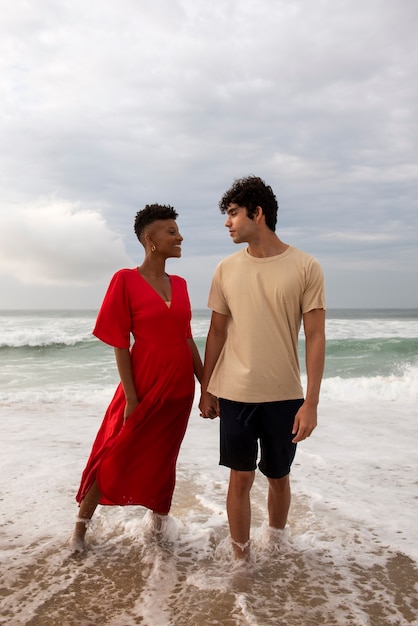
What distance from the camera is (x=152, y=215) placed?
10.3 feet

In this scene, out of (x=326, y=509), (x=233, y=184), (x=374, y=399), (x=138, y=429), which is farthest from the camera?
(x=374, y=399)

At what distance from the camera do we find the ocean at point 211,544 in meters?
2.60

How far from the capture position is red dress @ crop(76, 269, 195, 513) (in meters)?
3.00

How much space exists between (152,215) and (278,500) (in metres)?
1.72

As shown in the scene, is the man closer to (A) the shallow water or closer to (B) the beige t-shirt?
(B) the beige t-shirt

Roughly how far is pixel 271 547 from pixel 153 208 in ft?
6.72

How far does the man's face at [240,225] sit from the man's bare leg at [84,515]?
5.19 feet

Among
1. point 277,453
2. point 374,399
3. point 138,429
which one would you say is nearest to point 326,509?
point 277,453

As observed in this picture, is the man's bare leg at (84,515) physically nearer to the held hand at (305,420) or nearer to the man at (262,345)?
the man at (262,345)

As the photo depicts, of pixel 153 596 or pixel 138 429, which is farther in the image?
pixel 138 429

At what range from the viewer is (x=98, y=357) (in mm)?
18250

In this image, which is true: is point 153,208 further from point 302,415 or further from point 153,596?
point 153,596

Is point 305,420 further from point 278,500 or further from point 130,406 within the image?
point 130,406

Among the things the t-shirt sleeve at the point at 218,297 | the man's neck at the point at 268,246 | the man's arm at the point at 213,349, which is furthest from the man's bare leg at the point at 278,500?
the man's neck at the point at 268,246
